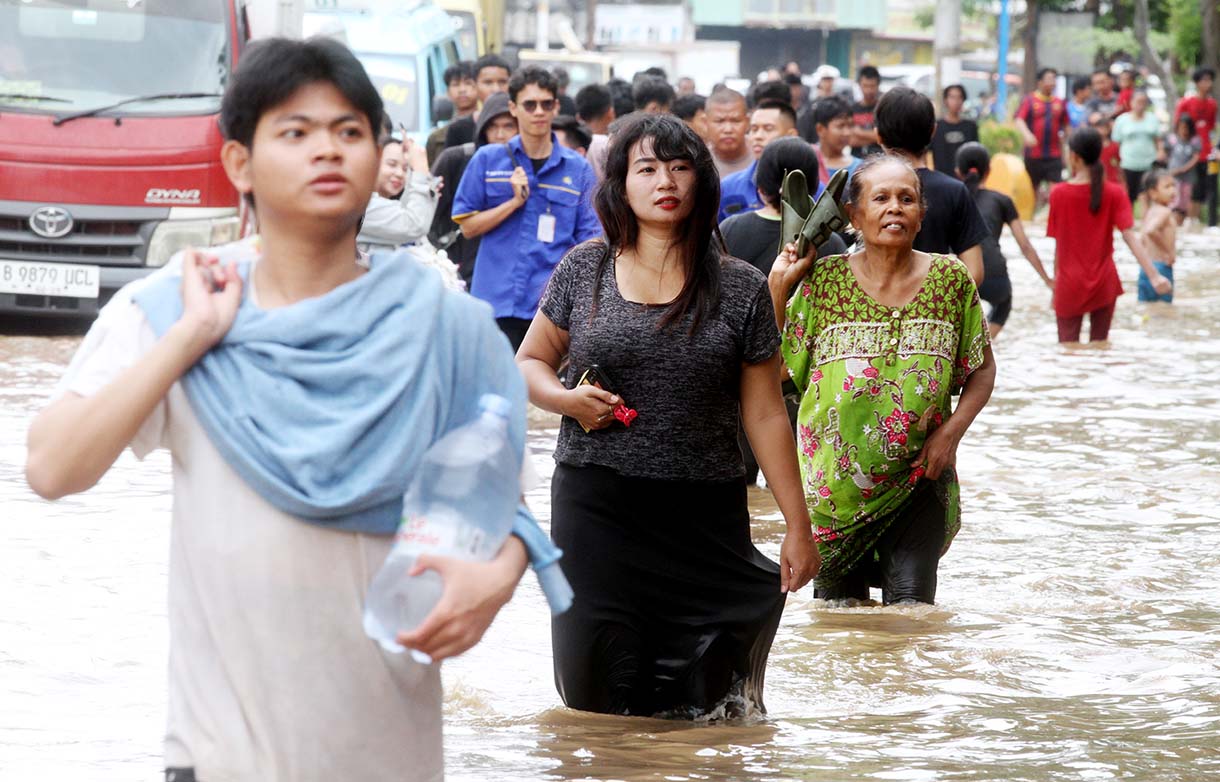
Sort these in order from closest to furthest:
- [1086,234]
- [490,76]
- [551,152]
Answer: [551,152] < [1086,234] < [490,76]

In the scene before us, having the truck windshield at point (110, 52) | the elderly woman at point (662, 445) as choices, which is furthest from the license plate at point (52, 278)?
the elderly woman at point (662, 445)

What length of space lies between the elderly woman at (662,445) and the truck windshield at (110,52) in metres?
7.88

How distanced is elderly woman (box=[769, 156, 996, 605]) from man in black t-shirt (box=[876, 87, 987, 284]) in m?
1.25

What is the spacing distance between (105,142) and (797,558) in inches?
328

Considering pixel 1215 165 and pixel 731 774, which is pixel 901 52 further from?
pixel 731 774

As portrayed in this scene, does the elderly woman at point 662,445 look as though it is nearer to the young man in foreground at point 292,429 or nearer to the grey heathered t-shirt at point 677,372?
the grey heathered t-shirt at point 677,372

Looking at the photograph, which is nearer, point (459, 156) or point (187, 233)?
point (459, 156)

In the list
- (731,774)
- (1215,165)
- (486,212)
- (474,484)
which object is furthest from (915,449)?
(1215,165)

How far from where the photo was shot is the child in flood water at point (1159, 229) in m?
16.9

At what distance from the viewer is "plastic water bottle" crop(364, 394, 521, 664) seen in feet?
8.66

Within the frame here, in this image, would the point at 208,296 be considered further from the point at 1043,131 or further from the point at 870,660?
the point at 1043,131

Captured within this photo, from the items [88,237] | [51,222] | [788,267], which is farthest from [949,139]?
[788,267]

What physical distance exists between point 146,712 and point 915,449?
7.87 feet

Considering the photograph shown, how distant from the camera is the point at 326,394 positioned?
2660 mm
